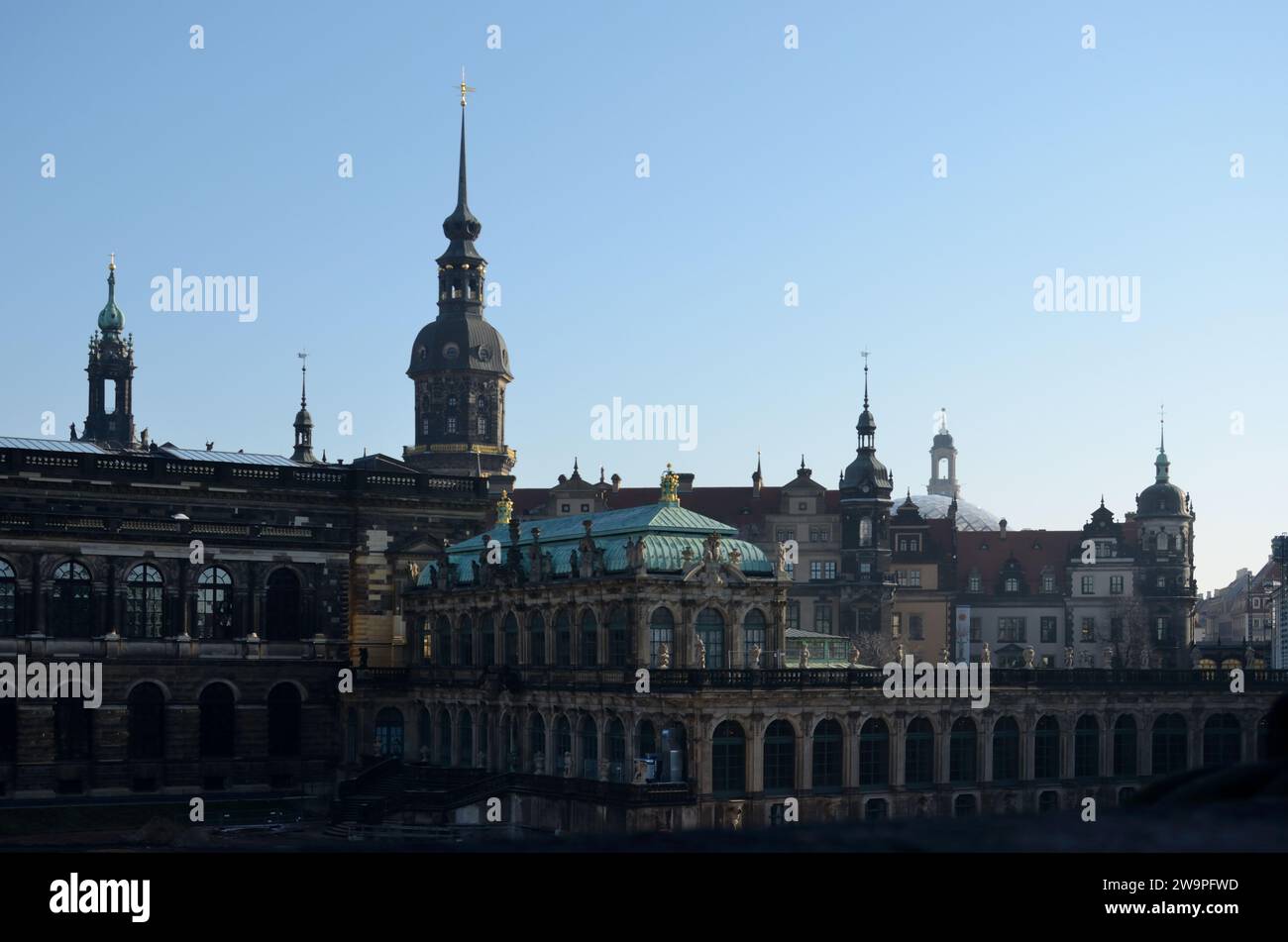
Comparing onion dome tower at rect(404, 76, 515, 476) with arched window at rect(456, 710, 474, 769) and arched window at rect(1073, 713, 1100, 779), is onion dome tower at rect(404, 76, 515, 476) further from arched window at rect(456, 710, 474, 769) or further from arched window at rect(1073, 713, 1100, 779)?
arched window at rect(1073, 713, 1100, 779)

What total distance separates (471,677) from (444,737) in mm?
5367

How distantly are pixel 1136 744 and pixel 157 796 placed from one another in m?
49.3

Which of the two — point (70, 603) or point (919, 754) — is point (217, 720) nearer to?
point (70, 603)

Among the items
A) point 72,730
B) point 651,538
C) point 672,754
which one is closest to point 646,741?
point 672,754

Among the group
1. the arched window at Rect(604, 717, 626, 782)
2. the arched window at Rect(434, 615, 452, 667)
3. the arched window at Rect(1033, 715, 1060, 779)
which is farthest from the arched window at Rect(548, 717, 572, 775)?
the arched window at Rect(1033, 715, 1060, 779)

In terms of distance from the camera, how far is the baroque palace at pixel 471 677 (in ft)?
243

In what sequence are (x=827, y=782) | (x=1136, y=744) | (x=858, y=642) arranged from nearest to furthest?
(x=827, y=782)
(x=1136, y=744)
(x=858, y=642)

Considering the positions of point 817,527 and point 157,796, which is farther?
point 817,527

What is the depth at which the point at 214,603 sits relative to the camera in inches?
3585

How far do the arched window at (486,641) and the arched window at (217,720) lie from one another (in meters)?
13.8

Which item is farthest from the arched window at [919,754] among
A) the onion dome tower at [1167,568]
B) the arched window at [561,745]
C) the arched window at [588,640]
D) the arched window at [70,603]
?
the onion dome tower at [1167,568]
